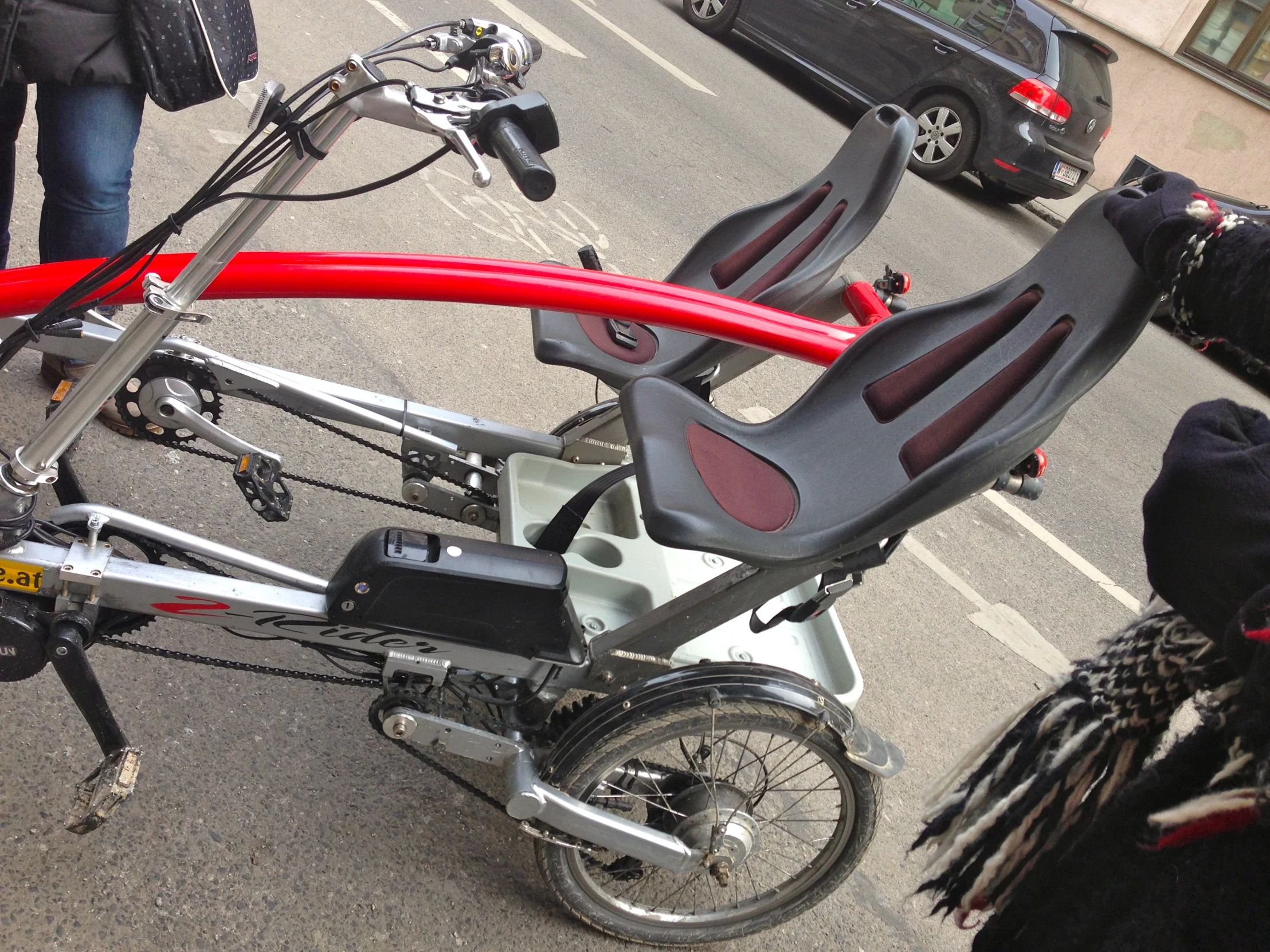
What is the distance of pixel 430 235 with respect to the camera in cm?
458

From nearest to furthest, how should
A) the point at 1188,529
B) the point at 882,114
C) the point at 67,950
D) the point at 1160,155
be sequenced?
the point at 1188,529, the point at 67,950, the point at 882,114, the point at 1160,155

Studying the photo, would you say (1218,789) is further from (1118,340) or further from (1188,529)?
(1118,340)

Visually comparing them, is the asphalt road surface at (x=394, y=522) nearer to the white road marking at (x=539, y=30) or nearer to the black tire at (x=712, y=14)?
the white road marking at (x=539, y=30)

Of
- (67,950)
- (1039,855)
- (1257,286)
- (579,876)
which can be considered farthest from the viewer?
(579,876)

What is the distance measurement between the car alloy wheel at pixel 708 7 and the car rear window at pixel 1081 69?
9.68ft

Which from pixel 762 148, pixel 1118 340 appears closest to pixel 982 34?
pixel 762 148

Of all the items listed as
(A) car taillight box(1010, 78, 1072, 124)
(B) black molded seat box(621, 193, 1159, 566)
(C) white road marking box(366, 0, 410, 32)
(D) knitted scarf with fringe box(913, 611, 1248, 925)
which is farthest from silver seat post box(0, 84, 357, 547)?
(A) car taillight box(1010, 78, 1072, 124)

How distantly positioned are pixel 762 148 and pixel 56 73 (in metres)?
5.89

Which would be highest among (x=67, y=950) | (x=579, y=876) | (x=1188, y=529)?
(x=1188, y=529)

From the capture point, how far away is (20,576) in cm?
175

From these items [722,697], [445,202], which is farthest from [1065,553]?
[445,202]

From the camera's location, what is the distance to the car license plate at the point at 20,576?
5.68ft

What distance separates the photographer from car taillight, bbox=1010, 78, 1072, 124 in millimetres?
8219

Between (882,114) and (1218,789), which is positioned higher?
(882,114)
